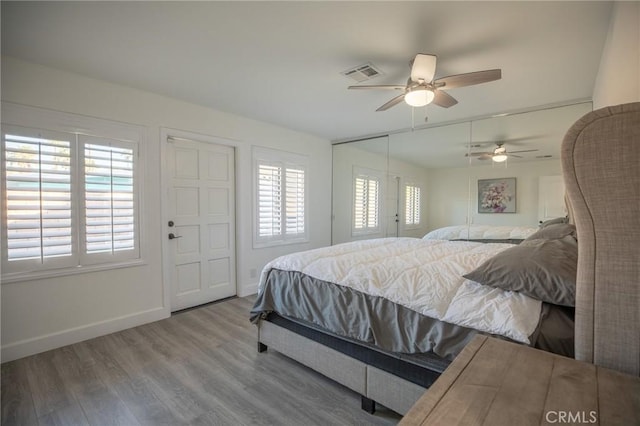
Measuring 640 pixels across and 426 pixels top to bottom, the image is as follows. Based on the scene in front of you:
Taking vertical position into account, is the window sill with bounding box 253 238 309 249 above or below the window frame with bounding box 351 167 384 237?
below

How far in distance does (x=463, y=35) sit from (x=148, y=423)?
3261mm

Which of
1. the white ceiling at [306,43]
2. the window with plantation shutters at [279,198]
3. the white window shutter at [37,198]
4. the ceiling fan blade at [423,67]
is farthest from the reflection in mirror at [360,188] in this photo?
the white window shutter at [37,198]

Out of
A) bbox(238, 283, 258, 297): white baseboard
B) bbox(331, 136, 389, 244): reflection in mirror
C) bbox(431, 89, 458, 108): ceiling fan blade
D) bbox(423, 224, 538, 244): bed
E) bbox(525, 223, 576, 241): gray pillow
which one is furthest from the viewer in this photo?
bbox(331, 136, 389, 244): reflection in mirror

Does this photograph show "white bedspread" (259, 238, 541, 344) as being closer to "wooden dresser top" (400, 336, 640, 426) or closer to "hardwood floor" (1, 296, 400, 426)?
"wooden dresser top" (400, 336, 640, 426)

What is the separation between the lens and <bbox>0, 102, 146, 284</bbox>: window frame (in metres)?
2.40

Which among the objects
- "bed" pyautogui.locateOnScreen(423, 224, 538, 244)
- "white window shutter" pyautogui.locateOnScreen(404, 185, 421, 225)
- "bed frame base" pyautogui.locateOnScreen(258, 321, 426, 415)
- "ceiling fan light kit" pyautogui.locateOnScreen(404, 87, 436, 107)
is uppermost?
"ceiling fan light kit" pyautogui.locateOnScreen(404, 87, 436, 107)

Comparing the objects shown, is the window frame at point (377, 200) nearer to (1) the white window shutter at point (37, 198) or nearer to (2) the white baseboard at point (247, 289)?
(2) the white baseboard at point (247, 289)

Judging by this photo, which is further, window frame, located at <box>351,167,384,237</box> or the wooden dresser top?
window frame, located at <box>351,167,384,237</box>

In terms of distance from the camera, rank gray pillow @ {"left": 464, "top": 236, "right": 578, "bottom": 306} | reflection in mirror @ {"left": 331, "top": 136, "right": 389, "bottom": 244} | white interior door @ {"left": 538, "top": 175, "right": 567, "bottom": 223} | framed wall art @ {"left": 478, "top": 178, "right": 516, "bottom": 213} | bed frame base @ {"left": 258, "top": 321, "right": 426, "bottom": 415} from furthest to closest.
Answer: reflection in mirror @ {"left": 331, "top": 136, "right": 389, "bottom": 244} → framed wall art @ {"left": 478, "top": 178, "right": 516, "bottom": 213} → white interior door @ {"left": 538, "top": 175, "right": 567, "bottom": 223} → bed frame base @ {"left": 258, "top": 321, "right": 426, "bottom": 415} → gray pillow @ {"left": 464, "top": 236, "right": 578, "bottom": 306}

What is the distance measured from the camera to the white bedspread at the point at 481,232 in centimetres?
354

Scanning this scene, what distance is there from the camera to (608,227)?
0.87 metres

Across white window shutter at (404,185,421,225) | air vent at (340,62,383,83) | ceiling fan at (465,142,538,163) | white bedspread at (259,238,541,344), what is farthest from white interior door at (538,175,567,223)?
air vent at (340,62,383,83)

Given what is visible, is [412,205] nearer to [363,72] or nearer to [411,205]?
[411,205]

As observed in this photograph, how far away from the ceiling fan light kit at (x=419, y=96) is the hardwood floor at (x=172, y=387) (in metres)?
2.24
